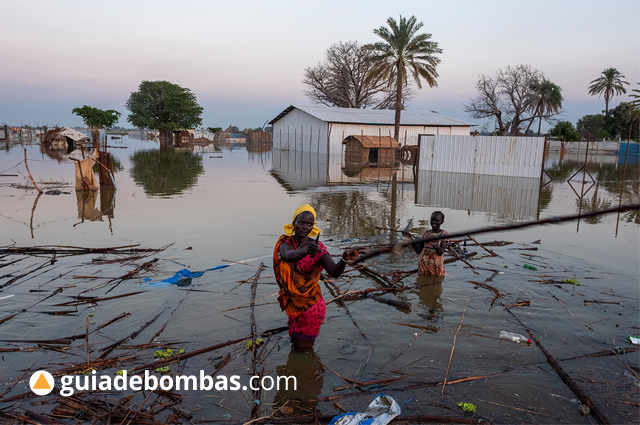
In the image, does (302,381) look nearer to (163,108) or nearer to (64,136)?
(64,136)

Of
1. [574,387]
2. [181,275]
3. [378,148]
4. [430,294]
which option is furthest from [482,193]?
[378,148]

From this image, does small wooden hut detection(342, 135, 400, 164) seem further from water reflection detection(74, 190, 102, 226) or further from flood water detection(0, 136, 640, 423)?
water reflection detection(74, 190, 102, 226)

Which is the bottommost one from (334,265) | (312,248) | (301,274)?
(301,274)

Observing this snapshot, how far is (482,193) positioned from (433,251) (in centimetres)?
968

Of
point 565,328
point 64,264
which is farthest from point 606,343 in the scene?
point 64,264

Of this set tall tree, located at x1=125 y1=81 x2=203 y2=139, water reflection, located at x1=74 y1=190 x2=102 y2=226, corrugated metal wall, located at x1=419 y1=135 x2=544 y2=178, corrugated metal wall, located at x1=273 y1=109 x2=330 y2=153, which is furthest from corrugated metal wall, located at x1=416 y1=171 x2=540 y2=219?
tall tree, located at x1=125 y1=81 x2=203 y2=139

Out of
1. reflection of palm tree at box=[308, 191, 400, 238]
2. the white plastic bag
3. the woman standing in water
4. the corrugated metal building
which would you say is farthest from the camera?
the corrugated metal building

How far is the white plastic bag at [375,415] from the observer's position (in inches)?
111

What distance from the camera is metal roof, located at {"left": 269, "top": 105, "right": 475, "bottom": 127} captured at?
36719 millimetres

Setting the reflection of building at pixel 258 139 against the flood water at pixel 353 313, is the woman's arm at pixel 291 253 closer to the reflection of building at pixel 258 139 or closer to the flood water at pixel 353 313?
the flood water at pixel 353 313

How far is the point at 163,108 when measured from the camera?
60906 mm

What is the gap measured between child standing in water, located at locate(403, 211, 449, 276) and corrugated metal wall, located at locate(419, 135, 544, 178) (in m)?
14.4

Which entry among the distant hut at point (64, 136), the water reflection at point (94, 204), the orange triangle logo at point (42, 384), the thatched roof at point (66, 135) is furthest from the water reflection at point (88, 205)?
the thatched roof at point (66, 135)

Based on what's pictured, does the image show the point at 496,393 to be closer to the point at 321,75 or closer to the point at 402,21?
the point at 402,21
